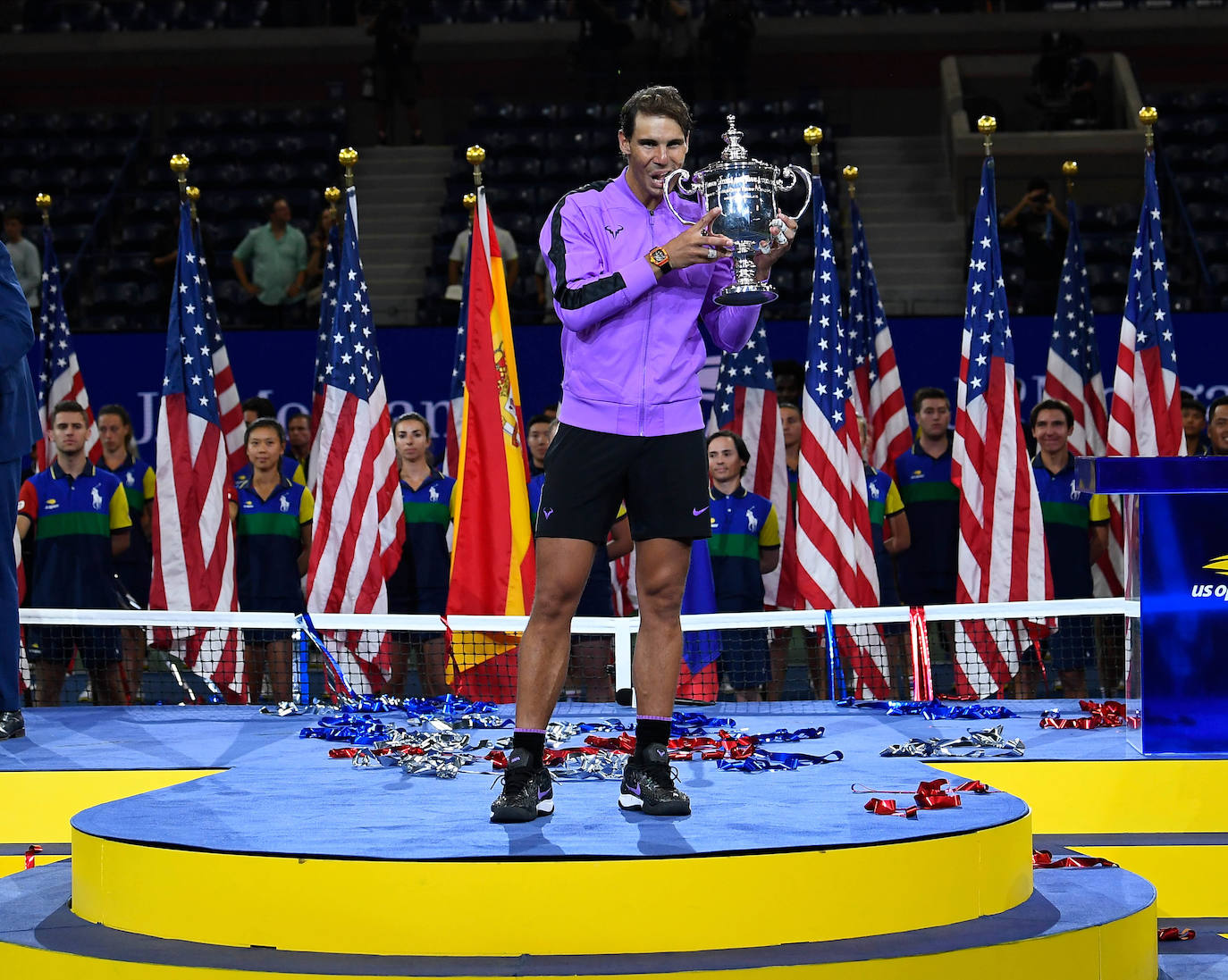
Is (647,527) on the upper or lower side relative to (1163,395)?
lower

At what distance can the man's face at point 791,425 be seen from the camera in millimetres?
9969

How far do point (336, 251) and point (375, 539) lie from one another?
299 centimetres

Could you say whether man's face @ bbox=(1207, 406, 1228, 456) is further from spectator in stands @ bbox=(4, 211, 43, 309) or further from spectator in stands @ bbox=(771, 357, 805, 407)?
spectator in stands @ bbox=(4, 211, 43, 309)

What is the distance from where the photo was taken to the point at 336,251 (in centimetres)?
1084

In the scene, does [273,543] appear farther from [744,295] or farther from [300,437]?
[744,295]

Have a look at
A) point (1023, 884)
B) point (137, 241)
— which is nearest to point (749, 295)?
point (1023, 884)

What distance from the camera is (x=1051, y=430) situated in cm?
844

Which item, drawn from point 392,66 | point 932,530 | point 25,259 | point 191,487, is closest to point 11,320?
point 191,487

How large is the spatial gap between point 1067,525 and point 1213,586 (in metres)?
3.46

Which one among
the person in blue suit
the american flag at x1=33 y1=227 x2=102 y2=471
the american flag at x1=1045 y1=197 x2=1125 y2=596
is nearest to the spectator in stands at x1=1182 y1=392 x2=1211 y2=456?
the american flag at x1=1045 y1=197 x2=1125 y2=596

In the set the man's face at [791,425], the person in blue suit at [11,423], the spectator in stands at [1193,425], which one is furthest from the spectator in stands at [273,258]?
the person in blue suit at [11,423]

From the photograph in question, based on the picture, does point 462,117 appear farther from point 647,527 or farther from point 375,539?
point 647,527

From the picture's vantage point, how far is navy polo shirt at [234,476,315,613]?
868 centimetres

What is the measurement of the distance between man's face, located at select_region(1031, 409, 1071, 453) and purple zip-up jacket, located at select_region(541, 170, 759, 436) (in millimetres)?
4576
